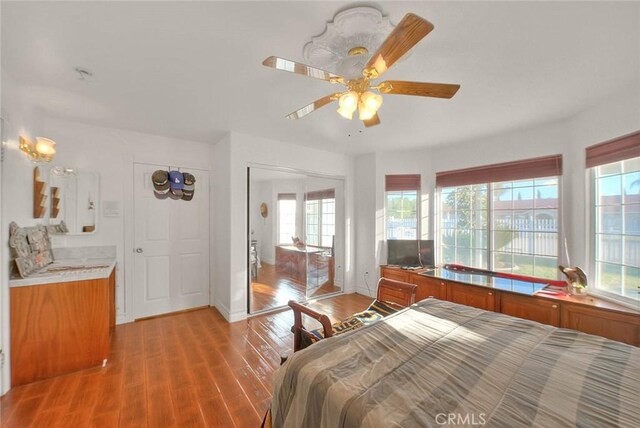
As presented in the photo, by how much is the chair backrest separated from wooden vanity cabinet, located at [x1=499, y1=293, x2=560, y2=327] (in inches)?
49.5

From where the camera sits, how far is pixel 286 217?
401 cm

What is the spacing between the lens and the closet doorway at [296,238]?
3.75 metres

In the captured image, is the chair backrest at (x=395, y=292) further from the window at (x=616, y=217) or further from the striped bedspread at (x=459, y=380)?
the window at (x=616, y=217)

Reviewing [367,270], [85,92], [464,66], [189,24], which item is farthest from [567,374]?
[85,92]

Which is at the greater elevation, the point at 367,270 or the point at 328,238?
the point at 328,238

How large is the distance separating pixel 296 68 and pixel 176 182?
2.90 meters

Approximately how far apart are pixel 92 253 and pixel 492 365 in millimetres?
4012

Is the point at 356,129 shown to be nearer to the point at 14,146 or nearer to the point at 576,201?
the point at 576,201

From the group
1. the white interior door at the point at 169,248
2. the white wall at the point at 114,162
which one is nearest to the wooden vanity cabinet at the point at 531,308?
the white interior door at the point at 169,248

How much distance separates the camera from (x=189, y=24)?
143 cm

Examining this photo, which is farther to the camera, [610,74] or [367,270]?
[367,270]

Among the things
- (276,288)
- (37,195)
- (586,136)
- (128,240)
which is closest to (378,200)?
(276,288)

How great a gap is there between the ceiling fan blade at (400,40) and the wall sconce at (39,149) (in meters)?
2.98

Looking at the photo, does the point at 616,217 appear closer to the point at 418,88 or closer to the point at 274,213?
the point at 418,88
